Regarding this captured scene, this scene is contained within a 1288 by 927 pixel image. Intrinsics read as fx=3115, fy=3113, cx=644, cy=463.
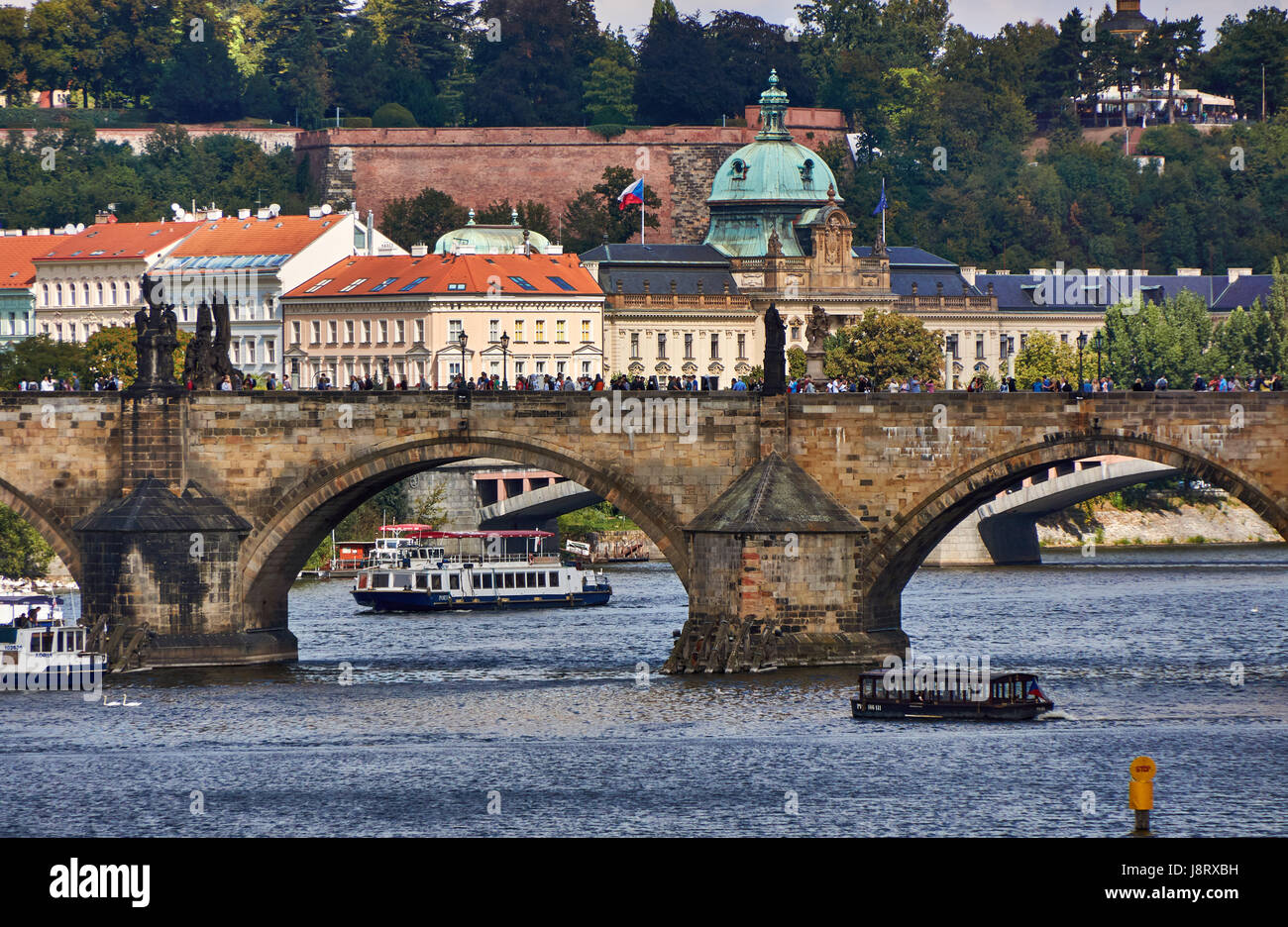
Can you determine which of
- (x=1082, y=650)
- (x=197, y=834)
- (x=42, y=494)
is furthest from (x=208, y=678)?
(x=1082, y=650)

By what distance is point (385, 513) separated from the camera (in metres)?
135

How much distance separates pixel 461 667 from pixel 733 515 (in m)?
11.6

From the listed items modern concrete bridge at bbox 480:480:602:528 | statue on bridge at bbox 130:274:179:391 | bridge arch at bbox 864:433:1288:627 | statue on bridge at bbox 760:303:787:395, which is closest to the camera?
bridge arch at bbox 864:433:1288:627

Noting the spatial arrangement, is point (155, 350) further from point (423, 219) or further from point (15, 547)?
point (423, 219)

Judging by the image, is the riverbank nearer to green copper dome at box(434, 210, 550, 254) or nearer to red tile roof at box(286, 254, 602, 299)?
red tile roof at box(286, 254, 602, 299)

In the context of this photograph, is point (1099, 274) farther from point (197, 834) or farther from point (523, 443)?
point (197, 834)

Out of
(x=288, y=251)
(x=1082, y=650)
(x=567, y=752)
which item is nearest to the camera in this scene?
(x=567, y=752)

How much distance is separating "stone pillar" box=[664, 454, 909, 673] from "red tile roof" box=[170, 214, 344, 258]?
9104 cm

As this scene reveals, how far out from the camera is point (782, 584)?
74.0m

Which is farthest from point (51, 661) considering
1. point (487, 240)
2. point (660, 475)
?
point (487, 240)

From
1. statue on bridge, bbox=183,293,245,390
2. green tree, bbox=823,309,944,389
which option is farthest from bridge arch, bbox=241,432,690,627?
green tree, bbox=823,309,944,389

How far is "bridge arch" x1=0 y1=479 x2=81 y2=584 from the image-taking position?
79312 mm

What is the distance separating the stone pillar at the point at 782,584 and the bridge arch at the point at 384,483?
6.17 ft

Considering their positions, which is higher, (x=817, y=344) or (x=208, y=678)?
(x=817, y=344)
